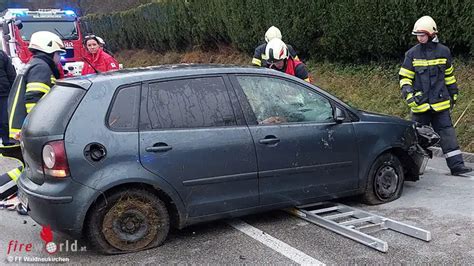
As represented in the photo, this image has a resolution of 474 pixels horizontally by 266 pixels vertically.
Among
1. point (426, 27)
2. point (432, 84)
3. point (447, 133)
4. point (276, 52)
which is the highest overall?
point (426, 27)

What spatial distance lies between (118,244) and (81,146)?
83 centimetres

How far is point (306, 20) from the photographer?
11125mm

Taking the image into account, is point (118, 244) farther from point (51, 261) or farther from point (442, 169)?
point (442, 169)

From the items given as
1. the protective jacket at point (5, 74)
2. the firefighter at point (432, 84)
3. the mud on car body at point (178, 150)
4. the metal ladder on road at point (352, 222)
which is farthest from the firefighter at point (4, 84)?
the firefighter at point (432, 84)

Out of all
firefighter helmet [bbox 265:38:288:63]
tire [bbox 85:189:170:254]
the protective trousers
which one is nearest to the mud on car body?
tire [bbox 85:189:170:254]

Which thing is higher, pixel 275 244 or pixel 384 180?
pixel 384 180

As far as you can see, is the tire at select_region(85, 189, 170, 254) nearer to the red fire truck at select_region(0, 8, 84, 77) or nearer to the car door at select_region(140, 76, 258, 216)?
the car door at select_region(140, 76, 258, 216)

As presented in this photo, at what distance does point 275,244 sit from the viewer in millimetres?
3918

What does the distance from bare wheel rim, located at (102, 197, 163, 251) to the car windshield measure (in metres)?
12.4

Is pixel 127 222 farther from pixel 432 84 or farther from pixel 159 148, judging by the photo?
pixel 432 84

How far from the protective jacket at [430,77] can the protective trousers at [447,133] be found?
14 centimetres

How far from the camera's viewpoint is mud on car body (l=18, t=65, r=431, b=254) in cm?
362

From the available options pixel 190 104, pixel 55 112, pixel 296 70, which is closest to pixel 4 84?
pixel 55 112

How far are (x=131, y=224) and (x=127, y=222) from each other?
41mm
